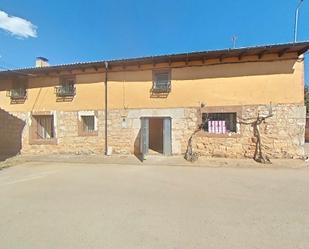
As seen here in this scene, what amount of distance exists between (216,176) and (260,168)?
2.35 m

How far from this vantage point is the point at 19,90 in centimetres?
1477

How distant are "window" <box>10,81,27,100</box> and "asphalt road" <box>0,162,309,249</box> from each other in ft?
25.5

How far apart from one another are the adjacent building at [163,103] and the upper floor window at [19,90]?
60 mm

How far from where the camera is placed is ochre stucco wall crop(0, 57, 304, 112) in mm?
10531

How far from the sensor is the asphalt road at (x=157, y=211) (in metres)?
3.51

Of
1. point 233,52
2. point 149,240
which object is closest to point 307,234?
point 149,240

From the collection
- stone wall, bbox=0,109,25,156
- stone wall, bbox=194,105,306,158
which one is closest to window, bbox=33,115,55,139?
stone wall, bbox=0,109,25,156

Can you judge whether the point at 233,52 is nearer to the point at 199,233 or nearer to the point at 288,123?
the point at 288,123

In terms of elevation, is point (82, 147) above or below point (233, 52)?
below

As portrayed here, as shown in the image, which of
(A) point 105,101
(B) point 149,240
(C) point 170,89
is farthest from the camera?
(A) point 105,101

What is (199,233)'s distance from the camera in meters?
3.72

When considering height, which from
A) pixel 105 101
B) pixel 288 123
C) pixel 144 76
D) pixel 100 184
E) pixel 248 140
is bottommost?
pixel 100 184

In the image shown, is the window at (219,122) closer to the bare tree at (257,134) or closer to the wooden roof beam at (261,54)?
the bare tree at (257,134)

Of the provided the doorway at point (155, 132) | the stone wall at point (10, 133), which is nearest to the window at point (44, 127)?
the stone wall at point (10, 133)
